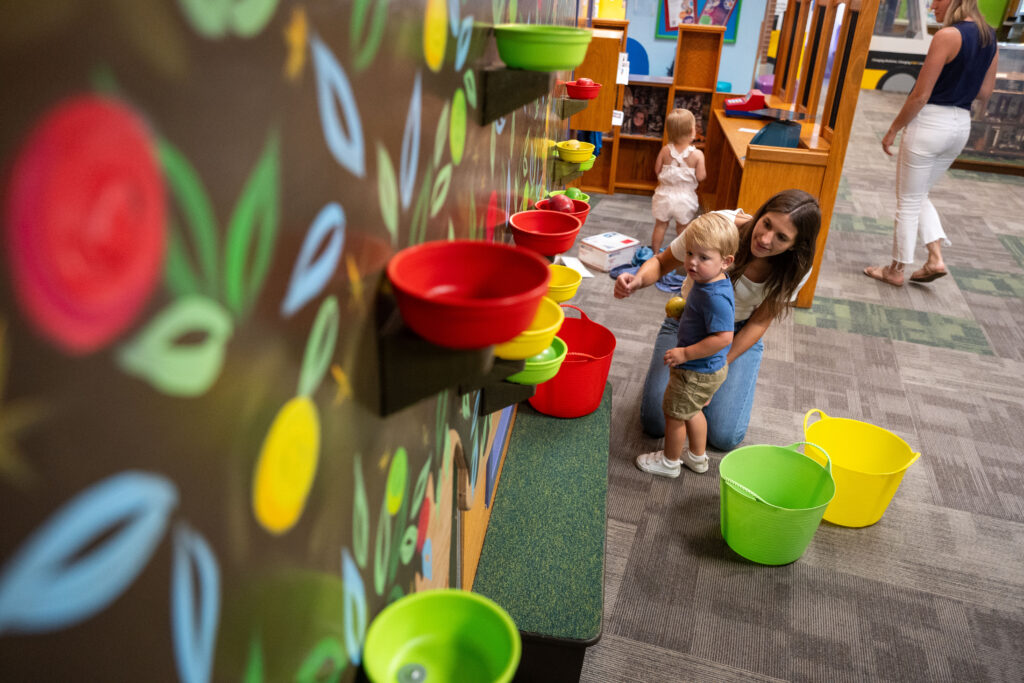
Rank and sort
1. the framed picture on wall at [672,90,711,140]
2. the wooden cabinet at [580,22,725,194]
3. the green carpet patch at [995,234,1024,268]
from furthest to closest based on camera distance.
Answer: the framed picture on wall at [672,90,711,140], the wooden cabinet at [580,22,725,194], the green carpet patch at [995,234,1024,268]

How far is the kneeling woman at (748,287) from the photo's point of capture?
224 centimetres

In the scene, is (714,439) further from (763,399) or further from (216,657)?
(216,657)

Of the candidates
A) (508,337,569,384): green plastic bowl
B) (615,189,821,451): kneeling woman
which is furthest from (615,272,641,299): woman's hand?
(508,337,569,384): green plastic bowl

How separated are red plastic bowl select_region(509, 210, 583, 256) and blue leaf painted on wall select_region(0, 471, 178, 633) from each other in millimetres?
1171

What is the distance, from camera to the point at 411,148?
31.6 inches

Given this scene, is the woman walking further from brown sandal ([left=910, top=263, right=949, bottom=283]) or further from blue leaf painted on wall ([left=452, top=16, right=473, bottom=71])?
blue leaf painted on wall ([left=452, top=16, right=473, bottom=71])

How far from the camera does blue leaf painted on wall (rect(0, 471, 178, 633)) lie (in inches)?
11.7

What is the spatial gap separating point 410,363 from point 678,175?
3969 mm

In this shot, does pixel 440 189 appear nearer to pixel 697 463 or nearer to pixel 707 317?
pixel 707 317

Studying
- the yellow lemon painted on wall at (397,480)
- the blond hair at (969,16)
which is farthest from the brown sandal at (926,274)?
the yellow lemon painted on wall at (397,480)

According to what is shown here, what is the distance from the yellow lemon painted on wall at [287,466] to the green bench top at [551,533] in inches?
41.7

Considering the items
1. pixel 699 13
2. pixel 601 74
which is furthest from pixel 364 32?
pixel 699 13

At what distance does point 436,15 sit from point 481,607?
760 mm

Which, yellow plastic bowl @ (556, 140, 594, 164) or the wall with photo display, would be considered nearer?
yellow plastic bowl @ (556, 140, 594, 164)
